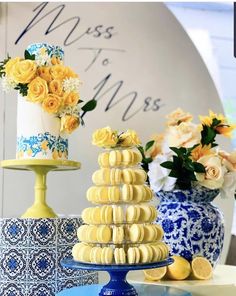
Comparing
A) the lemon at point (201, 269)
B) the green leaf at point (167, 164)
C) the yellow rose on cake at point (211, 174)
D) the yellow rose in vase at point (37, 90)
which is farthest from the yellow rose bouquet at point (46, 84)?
the lemon at point (201, 269)

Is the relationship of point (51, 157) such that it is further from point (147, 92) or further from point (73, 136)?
point (147, 92)

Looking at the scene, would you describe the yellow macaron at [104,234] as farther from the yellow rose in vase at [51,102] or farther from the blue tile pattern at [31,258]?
the yellow rose in vase at [51,102]

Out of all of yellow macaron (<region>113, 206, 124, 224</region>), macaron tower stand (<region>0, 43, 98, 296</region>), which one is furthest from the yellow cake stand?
yellow macaron (<region>113, 206, 124, 224</region>)

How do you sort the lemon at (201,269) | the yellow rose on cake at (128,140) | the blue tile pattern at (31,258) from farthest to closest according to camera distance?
the lemon at (201,269) < the blue tile pattern at (31,258) < the yellow rose on cake at (128,140)

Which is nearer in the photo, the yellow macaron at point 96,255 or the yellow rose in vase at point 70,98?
the yellow macaron at point 96,255

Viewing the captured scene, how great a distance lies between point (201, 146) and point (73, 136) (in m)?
0.57

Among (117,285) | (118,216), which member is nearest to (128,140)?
(118,216)

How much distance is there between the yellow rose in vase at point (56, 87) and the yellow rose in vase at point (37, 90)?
16 millimetres

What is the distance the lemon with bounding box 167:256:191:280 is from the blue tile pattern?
0.26 meters

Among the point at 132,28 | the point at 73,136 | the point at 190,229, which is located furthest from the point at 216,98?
the point at 190,229

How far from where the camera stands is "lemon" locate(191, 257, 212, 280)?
1316mm

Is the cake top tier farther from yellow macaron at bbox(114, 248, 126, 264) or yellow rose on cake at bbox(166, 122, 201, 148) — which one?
yellow macaron at bbox(114, 248, 126, 264)

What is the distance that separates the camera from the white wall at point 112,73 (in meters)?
1.73

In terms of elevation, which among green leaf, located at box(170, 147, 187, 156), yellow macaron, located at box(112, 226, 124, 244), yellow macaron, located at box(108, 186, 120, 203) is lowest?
yellow macaron, located at box(112, 226, 124, 244)
